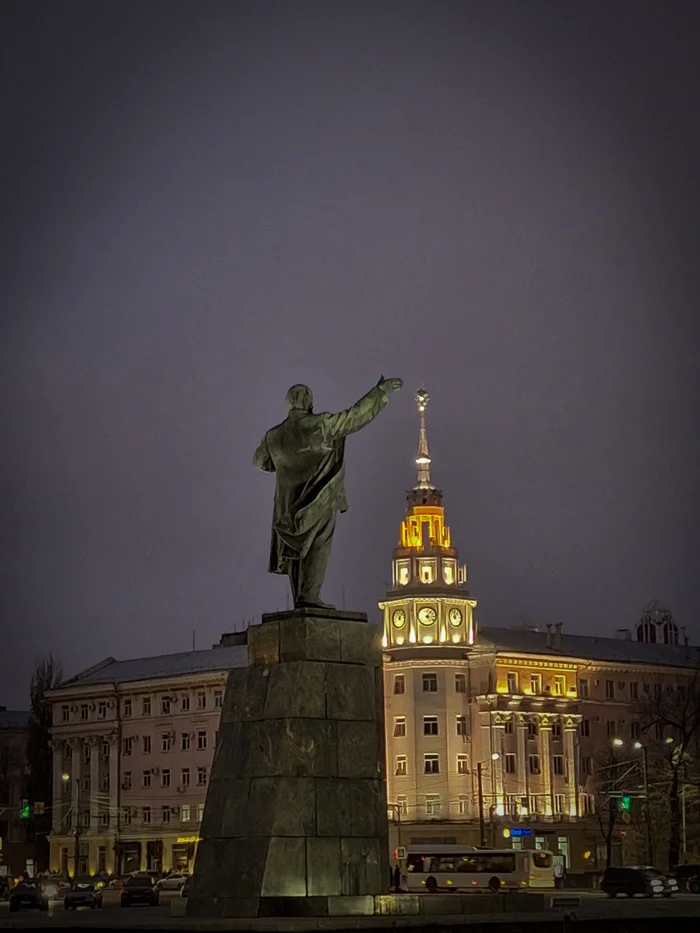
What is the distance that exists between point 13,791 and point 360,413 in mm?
109661

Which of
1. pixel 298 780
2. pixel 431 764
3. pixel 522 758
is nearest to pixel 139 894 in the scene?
pixel 298 780

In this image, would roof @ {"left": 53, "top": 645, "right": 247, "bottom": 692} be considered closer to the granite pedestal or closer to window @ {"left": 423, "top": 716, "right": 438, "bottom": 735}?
window @ {"left": 423, "top": 716, "right": 438, "bottom": 735}

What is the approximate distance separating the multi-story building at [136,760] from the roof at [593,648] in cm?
1720

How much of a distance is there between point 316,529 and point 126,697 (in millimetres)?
94635

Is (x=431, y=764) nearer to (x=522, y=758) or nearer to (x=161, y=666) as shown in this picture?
(x=522, y=758)

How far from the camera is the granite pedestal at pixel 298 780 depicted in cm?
1514

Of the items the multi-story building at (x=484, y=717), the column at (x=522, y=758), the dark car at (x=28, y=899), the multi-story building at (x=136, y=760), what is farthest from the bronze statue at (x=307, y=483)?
the column at (x=522, y=758)

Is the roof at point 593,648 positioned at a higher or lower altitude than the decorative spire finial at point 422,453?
lower

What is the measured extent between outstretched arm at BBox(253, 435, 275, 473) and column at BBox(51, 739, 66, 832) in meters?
96.1

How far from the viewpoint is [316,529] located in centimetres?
1675

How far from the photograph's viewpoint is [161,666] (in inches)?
4355

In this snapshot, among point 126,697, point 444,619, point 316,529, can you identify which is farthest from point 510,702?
point 316,529

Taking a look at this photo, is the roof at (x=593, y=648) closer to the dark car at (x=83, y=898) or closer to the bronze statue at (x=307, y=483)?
the dark car at (x=83, y=898)

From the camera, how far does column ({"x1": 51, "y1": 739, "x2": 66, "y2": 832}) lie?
108625 millimetres
